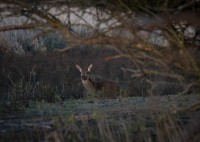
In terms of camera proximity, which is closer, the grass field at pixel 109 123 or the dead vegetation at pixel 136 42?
the dead vegetation at pixel 136 42

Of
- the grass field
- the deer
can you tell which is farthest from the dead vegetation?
the deer

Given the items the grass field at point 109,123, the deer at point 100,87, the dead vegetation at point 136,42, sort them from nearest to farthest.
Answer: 1. the dead vegetation at point 136,42
2. the grass field at point 109,123
3. the deer at point 100,87

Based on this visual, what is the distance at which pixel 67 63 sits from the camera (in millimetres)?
21219

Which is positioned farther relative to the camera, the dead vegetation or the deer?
the deer

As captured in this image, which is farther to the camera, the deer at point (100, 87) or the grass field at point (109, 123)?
the deer at point (100, 87)

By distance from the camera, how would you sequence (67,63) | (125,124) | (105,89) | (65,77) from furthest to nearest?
(67,63) < (65,77) < (105,89) < (125,124)

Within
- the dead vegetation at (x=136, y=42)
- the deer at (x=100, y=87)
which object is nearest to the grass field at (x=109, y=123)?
the dead vegetation at (x=136, y=42)

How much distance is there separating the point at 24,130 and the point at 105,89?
600 cm

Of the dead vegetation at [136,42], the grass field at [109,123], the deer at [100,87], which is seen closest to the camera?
the dead vegetation at [136,42]

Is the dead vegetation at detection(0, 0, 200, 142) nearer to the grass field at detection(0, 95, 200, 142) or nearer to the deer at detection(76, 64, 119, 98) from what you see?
the grass field at detection(0, 95, 200, 142)

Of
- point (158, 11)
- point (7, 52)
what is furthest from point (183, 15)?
point (7, 52)

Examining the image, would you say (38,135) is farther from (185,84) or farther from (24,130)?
(185,84)

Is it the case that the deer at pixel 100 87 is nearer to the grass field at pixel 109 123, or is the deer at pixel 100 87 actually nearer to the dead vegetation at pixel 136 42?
the grass field at pixel 109 123

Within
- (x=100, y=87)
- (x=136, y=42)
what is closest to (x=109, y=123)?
(x=136, y=42)
